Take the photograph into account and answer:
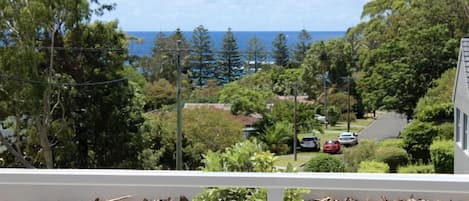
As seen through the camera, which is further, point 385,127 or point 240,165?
point 385,127

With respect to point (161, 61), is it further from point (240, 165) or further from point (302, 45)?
point (240, 165)

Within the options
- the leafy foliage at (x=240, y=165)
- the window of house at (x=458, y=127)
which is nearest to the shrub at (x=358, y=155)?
the window of house at (x=458, y=127)

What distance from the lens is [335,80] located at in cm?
2941

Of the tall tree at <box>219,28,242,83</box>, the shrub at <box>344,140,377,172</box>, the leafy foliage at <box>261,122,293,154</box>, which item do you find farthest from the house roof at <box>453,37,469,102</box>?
the leafy foliage at <box>261,122,293,154</box>

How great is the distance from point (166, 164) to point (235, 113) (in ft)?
17.9

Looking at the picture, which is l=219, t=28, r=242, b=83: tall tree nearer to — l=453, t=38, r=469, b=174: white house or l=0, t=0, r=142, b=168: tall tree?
l=0, t=0, r=142, b=168: tall tree

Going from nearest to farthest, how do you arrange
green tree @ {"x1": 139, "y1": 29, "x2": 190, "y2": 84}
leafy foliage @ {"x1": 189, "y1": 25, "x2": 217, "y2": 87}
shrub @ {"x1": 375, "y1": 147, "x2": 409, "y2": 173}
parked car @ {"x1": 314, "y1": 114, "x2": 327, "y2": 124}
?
shrub @ {"x1": 375, "y1": 147, "x2": 409, "y2": 173} → green tree @ {"x1": 139, "y1": 29, "x2": 190, "y2": 84} → leafy foliage @ {"x1": 189, "y1": 25, "x2": 217, "y2": 87} → parked car @ {"x1": 314, "y1": 114, "x2": 327, "y2": 124}

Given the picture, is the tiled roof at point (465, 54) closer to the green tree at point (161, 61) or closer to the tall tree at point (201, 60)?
the green tree at point (161, 61)

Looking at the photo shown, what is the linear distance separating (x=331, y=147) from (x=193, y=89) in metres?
5.92

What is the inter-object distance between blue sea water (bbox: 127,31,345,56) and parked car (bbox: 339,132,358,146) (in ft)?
15.1

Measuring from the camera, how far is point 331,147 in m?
24.3

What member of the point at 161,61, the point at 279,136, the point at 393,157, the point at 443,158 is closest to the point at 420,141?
the point at 393,157

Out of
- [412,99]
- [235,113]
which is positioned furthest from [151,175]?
[412,99]

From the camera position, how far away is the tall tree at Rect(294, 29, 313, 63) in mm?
28684
